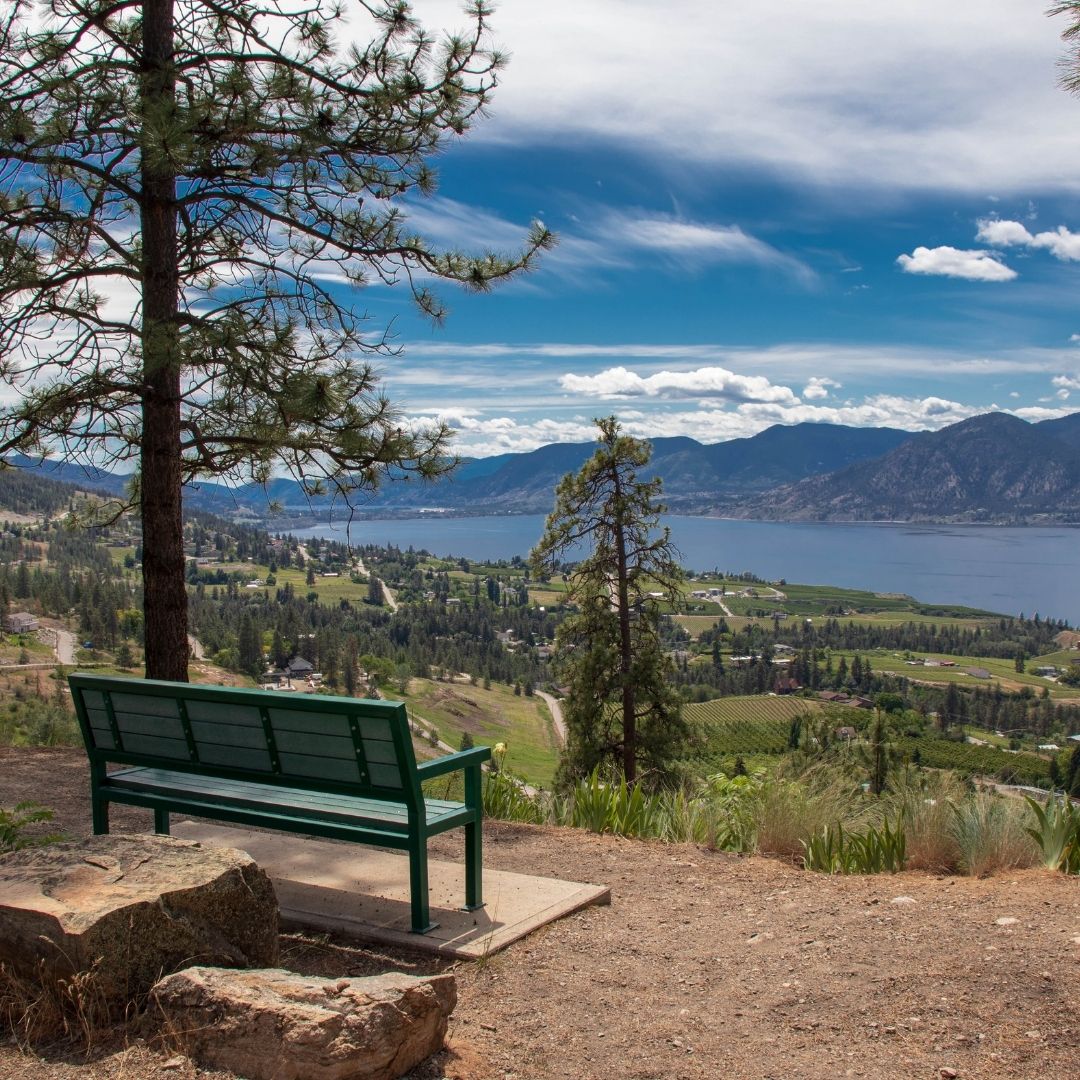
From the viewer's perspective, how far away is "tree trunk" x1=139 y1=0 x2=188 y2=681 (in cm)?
660

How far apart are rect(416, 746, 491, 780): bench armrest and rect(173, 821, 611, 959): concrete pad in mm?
645

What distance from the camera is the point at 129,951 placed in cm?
291

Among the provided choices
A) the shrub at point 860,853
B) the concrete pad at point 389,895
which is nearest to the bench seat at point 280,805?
the concrete pad at point 389,895

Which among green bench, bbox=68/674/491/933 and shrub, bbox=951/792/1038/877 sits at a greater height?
green bench, bbox=68/674/491/933

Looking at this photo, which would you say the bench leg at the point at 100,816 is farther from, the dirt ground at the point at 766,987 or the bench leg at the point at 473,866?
the bench leg at the point at 473,866

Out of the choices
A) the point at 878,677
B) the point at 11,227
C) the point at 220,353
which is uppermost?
the point at 11,227

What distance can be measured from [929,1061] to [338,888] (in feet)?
8.67

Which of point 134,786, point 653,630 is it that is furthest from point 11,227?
point 653,630

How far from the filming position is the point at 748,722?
7569cm

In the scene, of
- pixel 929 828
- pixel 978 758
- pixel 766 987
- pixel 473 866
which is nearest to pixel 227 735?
pixel 473 866

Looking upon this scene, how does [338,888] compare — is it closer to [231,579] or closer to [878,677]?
[878,677]

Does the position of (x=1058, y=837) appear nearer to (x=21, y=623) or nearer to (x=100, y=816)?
(x=100, y=816)

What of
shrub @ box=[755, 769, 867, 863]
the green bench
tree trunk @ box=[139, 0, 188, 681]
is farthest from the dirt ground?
tree trunk @ box=[139, 0, 188, 681]

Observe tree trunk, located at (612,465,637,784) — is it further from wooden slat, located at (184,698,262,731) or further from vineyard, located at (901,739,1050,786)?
vineyard, located at (901,739,1050,786)
